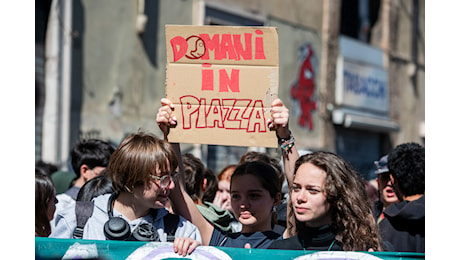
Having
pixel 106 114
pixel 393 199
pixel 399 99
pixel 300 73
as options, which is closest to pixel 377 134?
pixel 399 99

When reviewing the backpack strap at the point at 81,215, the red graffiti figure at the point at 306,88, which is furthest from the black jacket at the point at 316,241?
the red graffiti figure at the point at 306,88

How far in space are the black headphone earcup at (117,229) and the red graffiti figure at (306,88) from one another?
12700mm

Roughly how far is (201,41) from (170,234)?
34.9 inches

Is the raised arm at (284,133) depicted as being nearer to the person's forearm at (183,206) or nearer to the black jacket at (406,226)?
the person's forearm at (183,206)

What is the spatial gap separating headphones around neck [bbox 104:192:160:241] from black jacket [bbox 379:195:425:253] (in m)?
1.31

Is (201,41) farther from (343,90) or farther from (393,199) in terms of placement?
(343,90)

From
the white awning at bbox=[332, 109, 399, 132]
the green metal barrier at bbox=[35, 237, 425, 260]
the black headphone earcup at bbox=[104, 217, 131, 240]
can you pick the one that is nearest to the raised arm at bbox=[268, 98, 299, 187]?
the green metal barrier at bbox=[35, 237, 425, 260]

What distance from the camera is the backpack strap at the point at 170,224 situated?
11.4 feet

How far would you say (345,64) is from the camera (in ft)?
57.2

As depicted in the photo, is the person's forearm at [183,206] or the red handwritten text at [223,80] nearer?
the red handwritten text at [223,80]

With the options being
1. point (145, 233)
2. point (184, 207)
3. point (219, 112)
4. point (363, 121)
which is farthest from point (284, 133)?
point (363, 121)

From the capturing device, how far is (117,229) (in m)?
3.39

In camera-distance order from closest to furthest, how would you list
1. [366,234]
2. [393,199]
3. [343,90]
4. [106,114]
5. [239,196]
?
[366,234] → [239,196] → [393,199] → [106,114] → [343,90]

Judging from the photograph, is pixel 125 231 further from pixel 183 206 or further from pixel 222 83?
pixel 222 83
